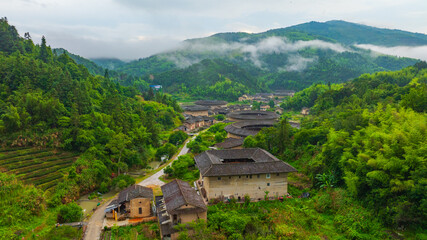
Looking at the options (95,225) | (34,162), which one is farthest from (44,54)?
(95,225)

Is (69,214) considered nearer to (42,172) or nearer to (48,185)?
(48,185)

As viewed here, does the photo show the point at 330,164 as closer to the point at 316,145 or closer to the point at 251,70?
the point at 316,145

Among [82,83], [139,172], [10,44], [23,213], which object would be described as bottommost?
[139,172]

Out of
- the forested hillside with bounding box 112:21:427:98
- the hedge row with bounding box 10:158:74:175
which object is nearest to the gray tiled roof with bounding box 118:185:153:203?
the hedge row with bounding box 10:158:74:175

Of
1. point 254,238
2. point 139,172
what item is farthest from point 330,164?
point 139,172

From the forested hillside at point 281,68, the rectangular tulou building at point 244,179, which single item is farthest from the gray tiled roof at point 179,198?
the forested hillside at point 281,68

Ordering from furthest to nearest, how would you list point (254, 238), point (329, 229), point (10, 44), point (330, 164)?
point (10, 44) < point (330, 164) < point (329, 229) < point (254, 238)

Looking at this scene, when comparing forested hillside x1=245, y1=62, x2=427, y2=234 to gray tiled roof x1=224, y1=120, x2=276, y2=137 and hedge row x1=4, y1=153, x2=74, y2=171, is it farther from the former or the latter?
hedge row x1=4, y1=153, x2=74, y2=171
